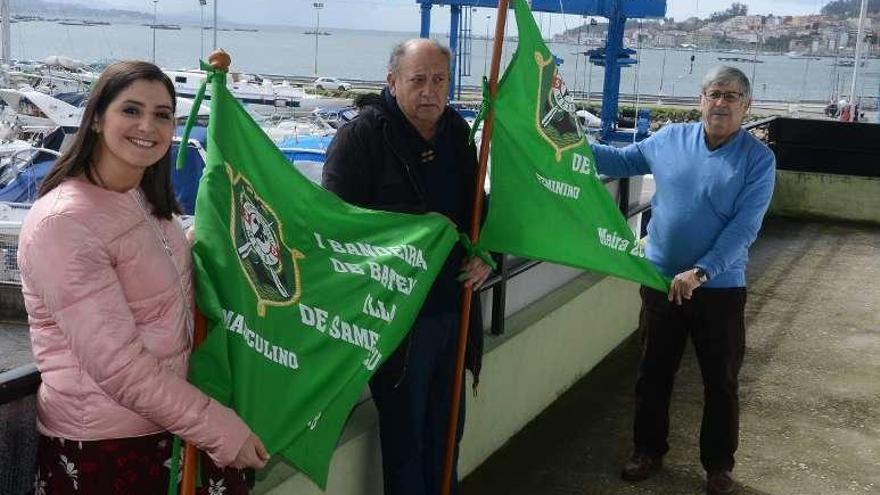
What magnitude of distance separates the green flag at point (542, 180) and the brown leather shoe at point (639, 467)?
3.51 feet

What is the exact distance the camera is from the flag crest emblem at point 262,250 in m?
2.48

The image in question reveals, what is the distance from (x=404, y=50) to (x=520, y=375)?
87.9 inches

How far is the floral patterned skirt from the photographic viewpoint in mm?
2148

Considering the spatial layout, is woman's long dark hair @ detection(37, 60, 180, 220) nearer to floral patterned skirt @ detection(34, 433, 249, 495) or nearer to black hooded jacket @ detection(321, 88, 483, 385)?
floral patterned skirt @ detection(34, 433, 249, 495)

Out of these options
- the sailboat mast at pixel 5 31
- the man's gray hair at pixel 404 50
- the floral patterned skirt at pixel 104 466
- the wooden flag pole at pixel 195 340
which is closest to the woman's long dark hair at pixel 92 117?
the wooden flag pole at pixel 195 340

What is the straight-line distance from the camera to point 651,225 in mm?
4242

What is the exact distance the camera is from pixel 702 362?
418cm

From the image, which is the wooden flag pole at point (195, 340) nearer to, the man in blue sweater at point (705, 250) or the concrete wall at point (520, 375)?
the concrete wall at point (520, 375)

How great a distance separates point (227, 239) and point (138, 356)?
0.47 m

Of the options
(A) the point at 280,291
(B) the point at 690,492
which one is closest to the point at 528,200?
(A) the point at 280,291

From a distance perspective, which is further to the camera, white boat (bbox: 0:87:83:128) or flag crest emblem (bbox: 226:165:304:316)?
white boat (bbox: 0:87:83:128)

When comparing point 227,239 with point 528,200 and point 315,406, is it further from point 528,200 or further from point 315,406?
point 528,200

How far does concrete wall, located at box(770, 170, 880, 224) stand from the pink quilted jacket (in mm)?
9849

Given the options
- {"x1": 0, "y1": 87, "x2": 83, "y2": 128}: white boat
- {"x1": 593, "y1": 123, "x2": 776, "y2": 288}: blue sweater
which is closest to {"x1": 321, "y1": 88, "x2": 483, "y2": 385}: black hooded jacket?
{"x1": 593, "y1": 123, "x2": 776, "y2": 288}: blue sweater
